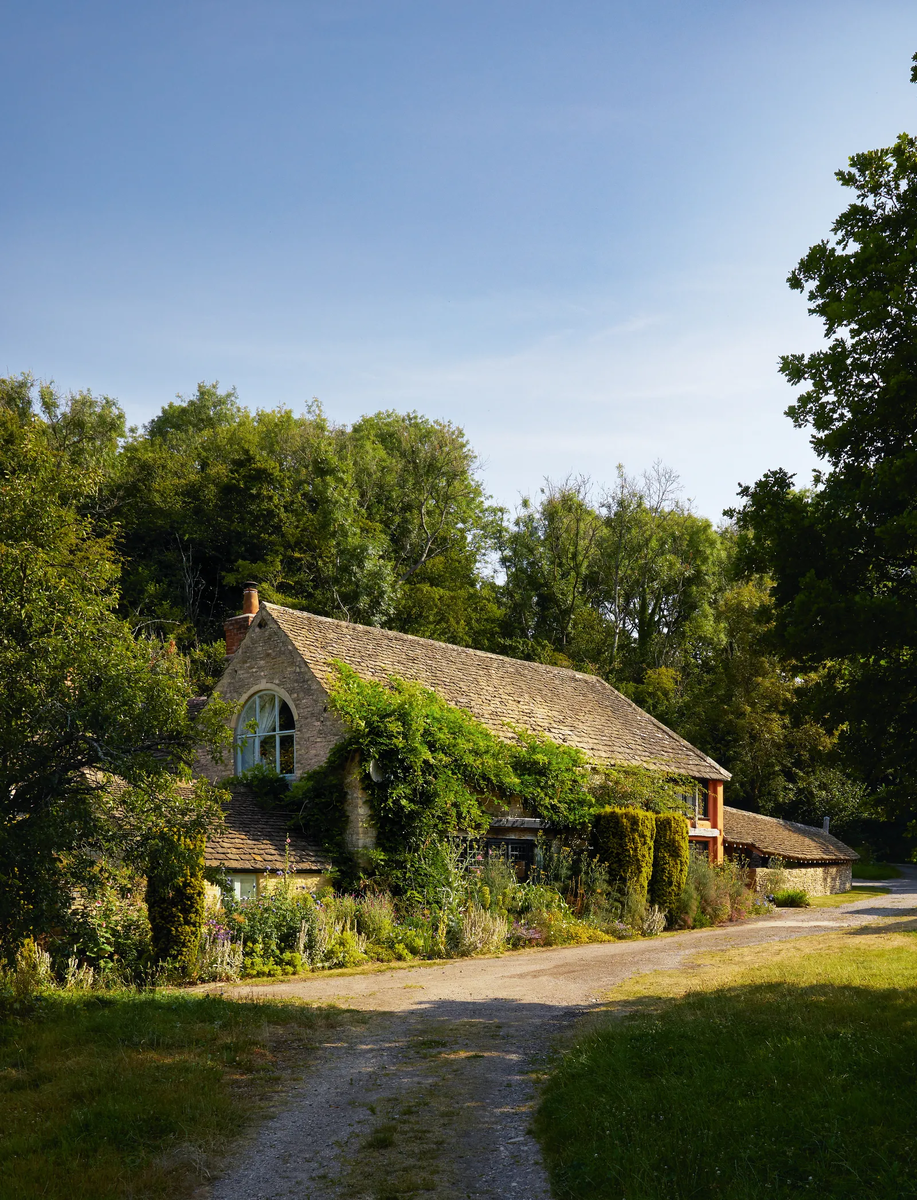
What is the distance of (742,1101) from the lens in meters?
6.86

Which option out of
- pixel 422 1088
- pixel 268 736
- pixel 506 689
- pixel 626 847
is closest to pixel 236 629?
pixel 268 736

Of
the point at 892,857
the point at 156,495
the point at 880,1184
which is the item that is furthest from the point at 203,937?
the point at 892,857

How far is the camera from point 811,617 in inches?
415

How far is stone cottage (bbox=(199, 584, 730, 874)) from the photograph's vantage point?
2069 centimetres

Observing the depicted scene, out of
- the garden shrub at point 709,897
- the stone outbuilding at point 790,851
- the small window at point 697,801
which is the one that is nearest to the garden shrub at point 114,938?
the garden shrub at point 709,897

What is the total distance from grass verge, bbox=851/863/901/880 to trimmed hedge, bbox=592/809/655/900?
3415 cm

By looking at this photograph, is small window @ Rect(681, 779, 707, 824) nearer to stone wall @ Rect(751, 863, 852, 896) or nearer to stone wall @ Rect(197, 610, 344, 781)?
stone wall @ Rect(751, 863, 852, 896)

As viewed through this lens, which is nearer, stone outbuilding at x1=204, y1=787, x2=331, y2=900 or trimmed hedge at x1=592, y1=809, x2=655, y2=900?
stone outbuilding at x1=204, y1=787, x2=331, y2=900

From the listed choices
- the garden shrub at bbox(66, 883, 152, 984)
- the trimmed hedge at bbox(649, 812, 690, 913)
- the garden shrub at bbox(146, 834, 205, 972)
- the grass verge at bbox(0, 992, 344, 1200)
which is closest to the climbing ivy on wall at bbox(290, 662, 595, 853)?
the trimmed hedge at bbox(649, 812, 690, 913)

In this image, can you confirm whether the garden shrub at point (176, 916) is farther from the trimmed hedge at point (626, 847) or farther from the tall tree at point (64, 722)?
the trimmed hedge at point (626, 847)

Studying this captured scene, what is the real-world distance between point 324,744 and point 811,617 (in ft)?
40.0

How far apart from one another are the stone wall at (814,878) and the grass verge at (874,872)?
34.9 ft

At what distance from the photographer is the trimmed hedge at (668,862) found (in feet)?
73.5

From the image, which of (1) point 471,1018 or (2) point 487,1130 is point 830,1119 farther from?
(1) point 471,1018
